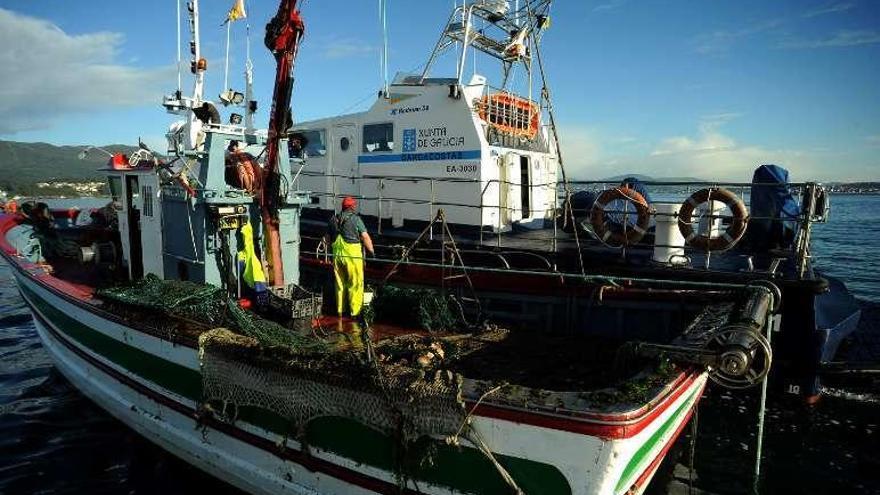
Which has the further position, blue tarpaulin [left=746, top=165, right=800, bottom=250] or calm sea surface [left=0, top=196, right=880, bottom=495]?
blue tarpaulin [left=746, top=165, right=800, bottom=250]

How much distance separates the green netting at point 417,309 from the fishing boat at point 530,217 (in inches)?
20.1

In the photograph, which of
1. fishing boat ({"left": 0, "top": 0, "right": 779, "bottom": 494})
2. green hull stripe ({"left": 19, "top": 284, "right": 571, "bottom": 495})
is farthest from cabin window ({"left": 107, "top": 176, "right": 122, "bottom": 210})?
green hull stripe ({"left": 19, "top": 284, "right": 571, "bottom": 495})

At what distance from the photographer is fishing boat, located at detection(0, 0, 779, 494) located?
3604 mm

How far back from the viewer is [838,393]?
8.28 metres

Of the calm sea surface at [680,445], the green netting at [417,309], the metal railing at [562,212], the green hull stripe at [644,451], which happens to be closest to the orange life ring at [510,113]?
the metal railing at [562,212]

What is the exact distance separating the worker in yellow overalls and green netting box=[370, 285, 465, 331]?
45 cm

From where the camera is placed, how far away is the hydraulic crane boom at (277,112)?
6.24 meters

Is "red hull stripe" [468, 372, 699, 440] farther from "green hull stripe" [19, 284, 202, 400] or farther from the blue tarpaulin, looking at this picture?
the blue tarpaulin

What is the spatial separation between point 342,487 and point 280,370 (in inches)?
45.6

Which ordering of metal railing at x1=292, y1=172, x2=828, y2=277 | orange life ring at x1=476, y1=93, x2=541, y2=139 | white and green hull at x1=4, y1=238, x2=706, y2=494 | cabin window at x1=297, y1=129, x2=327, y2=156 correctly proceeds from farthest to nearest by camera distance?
cabin window at x1=297, y1=129, x2=327, y2=156 → orange life ring at x1=476, y1=93, x2=541, y2=139 → metal railing at x1=292, y1=172, x2=828, y2=277 → white and green hull at x1=4, y1=238, x2=706, y2=494

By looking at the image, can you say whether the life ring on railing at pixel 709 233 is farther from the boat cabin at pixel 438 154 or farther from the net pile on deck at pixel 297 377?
the net pile on deck at pixel 297 377

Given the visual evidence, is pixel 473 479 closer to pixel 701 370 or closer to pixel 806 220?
pixel 701 370

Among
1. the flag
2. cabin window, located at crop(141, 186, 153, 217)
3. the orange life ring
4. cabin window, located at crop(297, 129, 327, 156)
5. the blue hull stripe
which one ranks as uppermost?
the flag

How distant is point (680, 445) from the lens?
6750 millimetres
